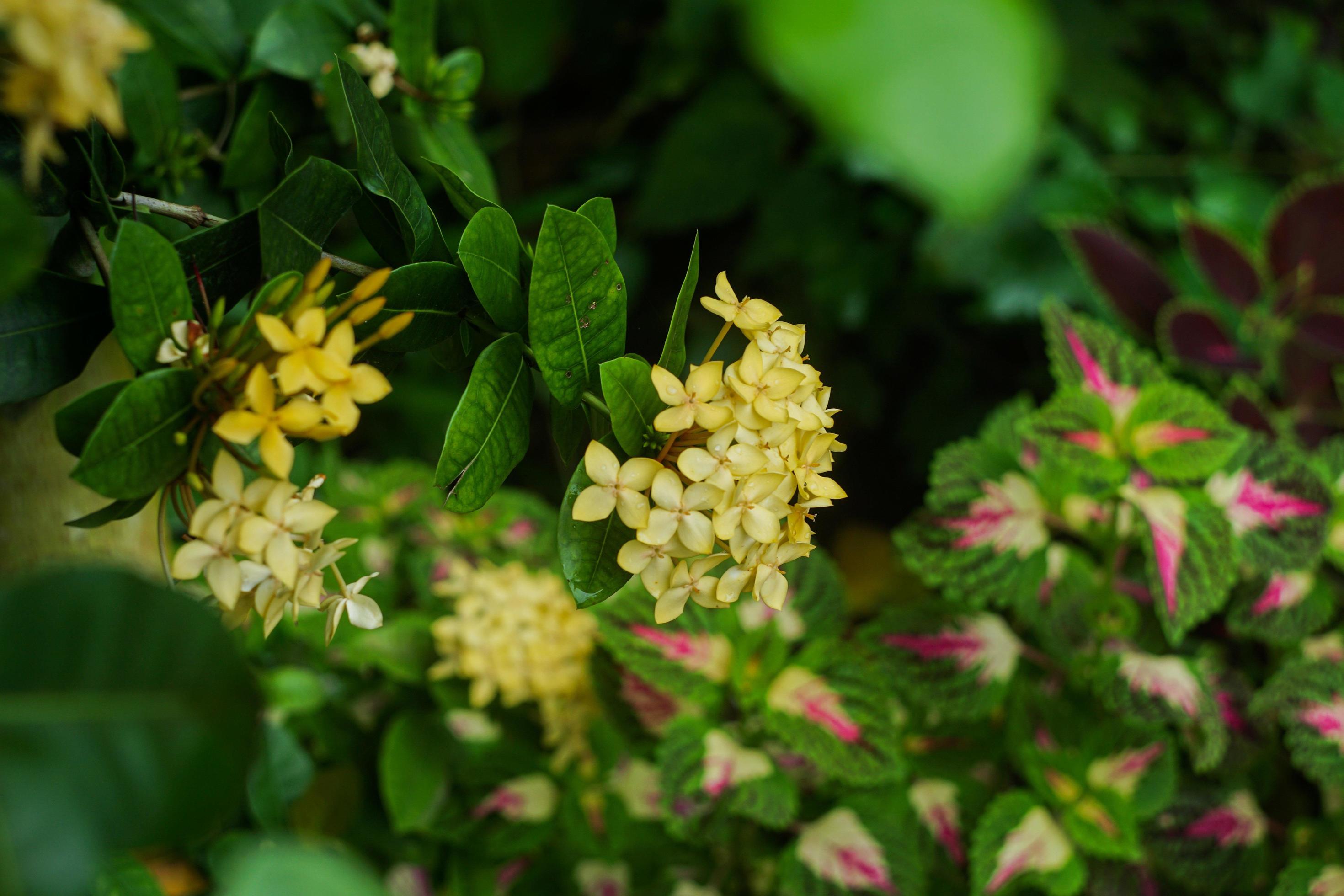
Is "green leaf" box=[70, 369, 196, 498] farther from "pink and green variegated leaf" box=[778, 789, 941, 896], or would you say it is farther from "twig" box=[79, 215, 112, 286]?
"pink and green variegated leaf" box=[778, 789, 941, 896]

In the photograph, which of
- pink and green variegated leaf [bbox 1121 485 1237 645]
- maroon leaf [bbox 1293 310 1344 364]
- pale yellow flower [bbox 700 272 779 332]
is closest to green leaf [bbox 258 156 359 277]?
pale yellow flower [bbox 700 272 779 332]

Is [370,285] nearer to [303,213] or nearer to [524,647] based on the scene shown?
[303,213]

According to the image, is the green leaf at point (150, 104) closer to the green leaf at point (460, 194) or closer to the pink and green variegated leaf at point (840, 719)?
the green leaf at point (460, 194)

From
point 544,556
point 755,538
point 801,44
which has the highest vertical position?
point 801,44

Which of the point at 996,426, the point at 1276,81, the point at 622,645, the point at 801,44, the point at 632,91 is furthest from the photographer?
the point at 632,91

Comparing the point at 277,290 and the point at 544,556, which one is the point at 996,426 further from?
the point at 277,290

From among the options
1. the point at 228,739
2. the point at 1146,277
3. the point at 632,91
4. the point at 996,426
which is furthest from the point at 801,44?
the point at 632,91

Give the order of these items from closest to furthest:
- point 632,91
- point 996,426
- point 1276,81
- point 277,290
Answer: point 277,290 → point 996,426 → point 1276,81 → point 632,91

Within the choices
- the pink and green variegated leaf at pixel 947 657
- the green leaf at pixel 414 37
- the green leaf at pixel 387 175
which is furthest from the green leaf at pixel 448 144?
the pink and green variegated leaf at pixel 947 657
